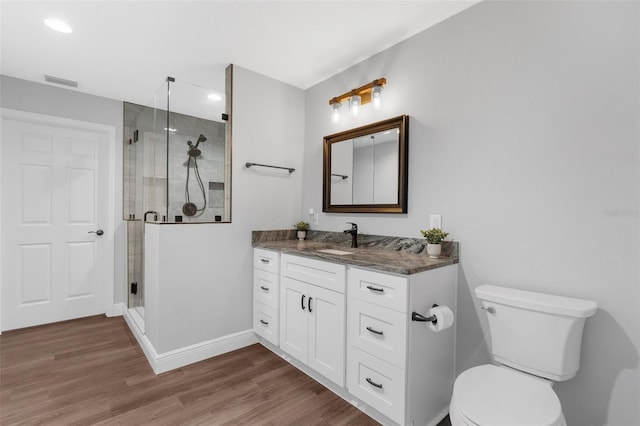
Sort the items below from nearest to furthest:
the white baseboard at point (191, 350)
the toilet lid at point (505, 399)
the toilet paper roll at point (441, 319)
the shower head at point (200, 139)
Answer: the toilet lid at point (505, 399)
the toilet paper roll at point (441, 319)
the white baseboard at point (191, 350)
the shower head at point (200, 139)

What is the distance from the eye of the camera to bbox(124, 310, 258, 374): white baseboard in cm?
221

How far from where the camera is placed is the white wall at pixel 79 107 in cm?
282

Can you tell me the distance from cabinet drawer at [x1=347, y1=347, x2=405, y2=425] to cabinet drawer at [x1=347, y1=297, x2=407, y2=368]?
5 cm

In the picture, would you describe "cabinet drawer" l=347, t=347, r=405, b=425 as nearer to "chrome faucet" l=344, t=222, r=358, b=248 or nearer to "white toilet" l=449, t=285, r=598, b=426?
"white toilet" l=449, t=285, r=598, b=426

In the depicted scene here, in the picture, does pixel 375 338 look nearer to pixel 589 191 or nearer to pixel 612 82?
pixel 589 191

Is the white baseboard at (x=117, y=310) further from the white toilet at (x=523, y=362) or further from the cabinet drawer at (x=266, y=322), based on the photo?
the white toilet at (x=523, y=362)

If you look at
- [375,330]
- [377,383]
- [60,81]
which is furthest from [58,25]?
[377,383]

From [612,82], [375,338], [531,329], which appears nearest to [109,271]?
[375,338]

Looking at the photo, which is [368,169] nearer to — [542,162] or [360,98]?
[360,98]

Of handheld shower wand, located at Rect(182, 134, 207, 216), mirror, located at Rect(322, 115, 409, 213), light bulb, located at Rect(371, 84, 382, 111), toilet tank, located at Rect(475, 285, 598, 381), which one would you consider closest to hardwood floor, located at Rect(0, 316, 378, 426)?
toilet tank, located at Rect(475, 285, 598, 381)

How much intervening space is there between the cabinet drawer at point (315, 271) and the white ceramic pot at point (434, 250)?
556 mm

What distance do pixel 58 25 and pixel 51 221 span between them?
198cm

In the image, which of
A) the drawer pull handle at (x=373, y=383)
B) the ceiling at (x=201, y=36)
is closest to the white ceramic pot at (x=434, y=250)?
the drawer pull handle at (x=373, y=383)

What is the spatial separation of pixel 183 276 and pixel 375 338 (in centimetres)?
154
